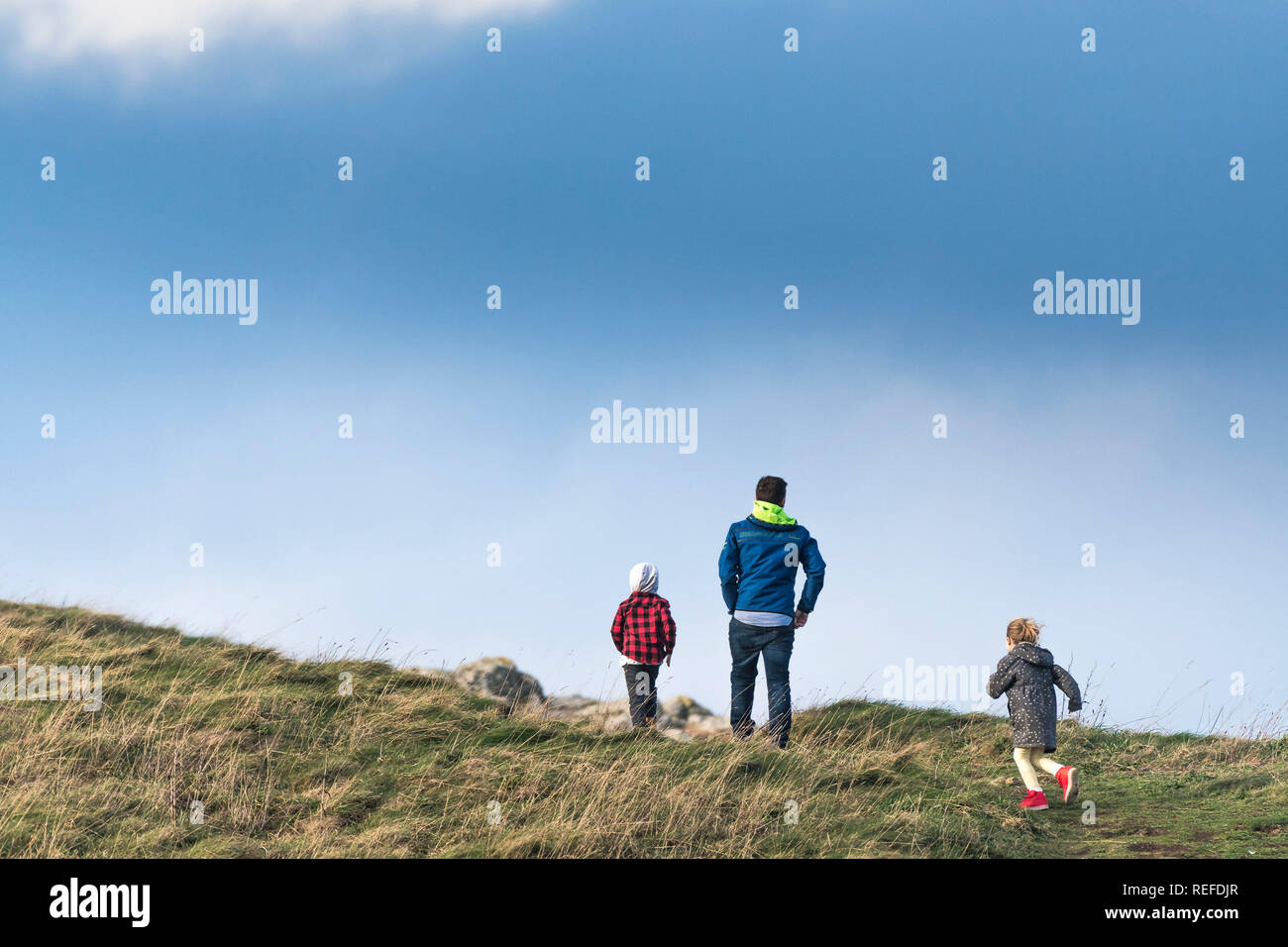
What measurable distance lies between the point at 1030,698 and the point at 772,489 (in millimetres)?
3595

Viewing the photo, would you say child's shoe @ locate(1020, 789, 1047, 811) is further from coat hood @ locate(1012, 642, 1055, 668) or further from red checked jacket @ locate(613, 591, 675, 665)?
red checked jacket @ locate(613, 591, 675, 665)

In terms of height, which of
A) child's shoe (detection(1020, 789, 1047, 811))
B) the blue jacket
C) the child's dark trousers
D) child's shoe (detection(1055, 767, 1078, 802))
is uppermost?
the blue jacket

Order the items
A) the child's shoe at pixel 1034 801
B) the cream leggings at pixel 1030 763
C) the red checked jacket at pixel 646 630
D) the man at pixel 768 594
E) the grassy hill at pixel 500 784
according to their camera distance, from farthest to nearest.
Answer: the red checked jacket at pixel 646 630 < the man at pixel 768 594 < the cream leggings at pixel 1030 763 < the child's shoe at pixel 1034 801 < the grassy hill at pixel 500 784

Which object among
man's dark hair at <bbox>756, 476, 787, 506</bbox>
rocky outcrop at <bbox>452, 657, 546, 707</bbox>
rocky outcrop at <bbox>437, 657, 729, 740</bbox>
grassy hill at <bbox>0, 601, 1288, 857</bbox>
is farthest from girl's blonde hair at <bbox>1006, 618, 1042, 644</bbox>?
rocky outcrop at <bbox>452, 657, 546, 707</bbox>

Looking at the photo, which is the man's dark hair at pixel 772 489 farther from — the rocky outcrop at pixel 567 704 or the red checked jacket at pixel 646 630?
the rocky outcrop at pixel 567 704

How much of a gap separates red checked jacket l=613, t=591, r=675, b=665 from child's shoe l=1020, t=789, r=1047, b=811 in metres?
4.43

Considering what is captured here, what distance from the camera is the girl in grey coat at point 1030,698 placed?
10211mm

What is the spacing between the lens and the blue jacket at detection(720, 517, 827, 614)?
11352 mm

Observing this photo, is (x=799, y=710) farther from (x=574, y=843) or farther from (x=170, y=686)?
(x=170, y=686)

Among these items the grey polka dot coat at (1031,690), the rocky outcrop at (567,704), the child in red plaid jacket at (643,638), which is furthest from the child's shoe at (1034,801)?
the child in red plaid jacket at (643,638)

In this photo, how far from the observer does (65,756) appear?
1046cm

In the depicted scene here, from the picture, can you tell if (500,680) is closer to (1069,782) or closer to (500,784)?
(500,784)
